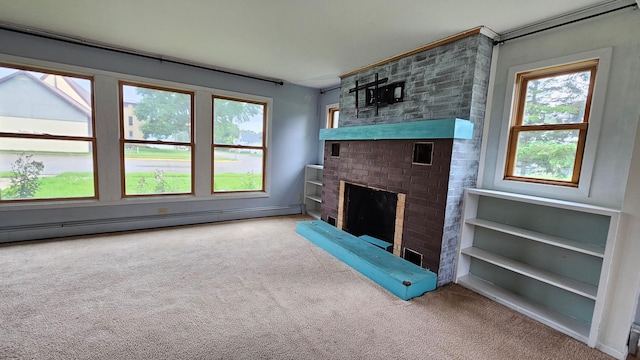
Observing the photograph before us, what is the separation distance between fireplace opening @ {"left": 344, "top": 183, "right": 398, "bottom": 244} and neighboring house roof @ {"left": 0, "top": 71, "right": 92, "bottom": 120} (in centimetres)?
391

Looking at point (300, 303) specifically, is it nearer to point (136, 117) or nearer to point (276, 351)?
point (276, 351)

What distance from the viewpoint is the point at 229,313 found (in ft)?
7.34

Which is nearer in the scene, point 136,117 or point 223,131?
point 136,117

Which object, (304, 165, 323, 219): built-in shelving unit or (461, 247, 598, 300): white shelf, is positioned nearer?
(461, 247, 598, 300): white shelf

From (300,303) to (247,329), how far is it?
0.54 metres

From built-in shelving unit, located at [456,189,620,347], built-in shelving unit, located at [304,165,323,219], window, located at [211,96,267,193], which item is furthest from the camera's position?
built-in shelving unit, located at [304,165,323,219]

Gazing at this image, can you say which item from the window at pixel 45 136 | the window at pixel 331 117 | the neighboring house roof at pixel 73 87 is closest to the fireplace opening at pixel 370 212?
the window at pixel 331 117

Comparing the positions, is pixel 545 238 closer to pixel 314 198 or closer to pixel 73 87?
pixel 314 198

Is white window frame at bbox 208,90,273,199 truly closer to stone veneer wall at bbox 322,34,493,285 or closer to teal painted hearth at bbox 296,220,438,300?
teal painted hearth at bbox 296,220,438,300

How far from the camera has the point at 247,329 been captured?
6.72 feet

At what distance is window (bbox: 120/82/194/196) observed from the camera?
163 inches

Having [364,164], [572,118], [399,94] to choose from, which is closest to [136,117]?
[364,164]

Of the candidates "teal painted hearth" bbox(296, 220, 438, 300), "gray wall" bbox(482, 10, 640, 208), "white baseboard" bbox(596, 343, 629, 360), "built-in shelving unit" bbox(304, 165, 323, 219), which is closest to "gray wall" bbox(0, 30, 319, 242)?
"built-in shelving unit" bbox(304, 165, 323, 219)

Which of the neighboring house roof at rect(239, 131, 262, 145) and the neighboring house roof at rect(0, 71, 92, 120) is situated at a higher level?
the neighboring house roof at rect(0, 71, 92, 120)
